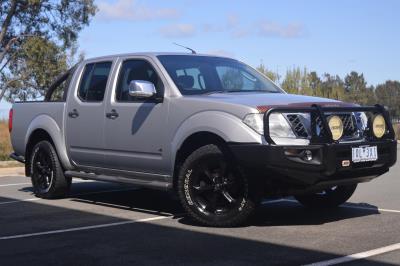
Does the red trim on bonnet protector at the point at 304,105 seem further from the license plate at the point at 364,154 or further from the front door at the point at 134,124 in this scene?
the front door at the point at 134,124

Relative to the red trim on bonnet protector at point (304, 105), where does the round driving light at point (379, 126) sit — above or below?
below

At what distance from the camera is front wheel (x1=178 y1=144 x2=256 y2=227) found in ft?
20.3

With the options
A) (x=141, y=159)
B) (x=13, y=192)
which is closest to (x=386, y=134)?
(x=141, y=159)

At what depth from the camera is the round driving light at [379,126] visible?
6.54 metres

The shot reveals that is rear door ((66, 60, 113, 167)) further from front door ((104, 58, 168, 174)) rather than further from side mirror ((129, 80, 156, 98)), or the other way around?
side mirror ((129, 80, 156, 98))

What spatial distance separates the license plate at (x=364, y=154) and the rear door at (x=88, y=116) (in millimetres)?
3194

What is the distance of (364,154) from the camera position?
20.5 ft

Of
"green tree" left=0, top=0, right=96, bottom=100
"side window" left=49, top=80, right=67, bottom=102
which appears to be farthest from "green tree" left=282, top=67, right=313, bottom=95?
"side window" left=49, top=80, right=67, bottom=102

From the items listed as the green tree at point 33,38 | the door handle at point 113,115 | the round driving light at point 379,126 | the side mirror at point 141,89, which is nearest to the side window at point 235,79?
the side mirror at point 141,89

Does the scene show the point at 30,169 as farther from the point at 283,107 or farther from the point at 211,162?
the point at 283,107

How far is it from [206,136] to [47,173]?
3292 millimetres

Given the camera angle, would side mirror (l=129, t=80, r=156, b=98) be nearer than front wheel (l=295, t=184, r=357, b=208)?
Yes

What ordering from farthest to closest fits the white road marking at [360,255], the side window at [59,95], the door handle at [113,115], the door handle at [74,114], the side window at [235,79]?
1. the side window at [59,95]
2. the door handle at [74,114]
3. the door handle at [113,115]
4. the side window at [235,79]
5. the white road marking at [360,255]

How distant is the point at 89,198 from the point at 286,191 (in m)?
3.84
